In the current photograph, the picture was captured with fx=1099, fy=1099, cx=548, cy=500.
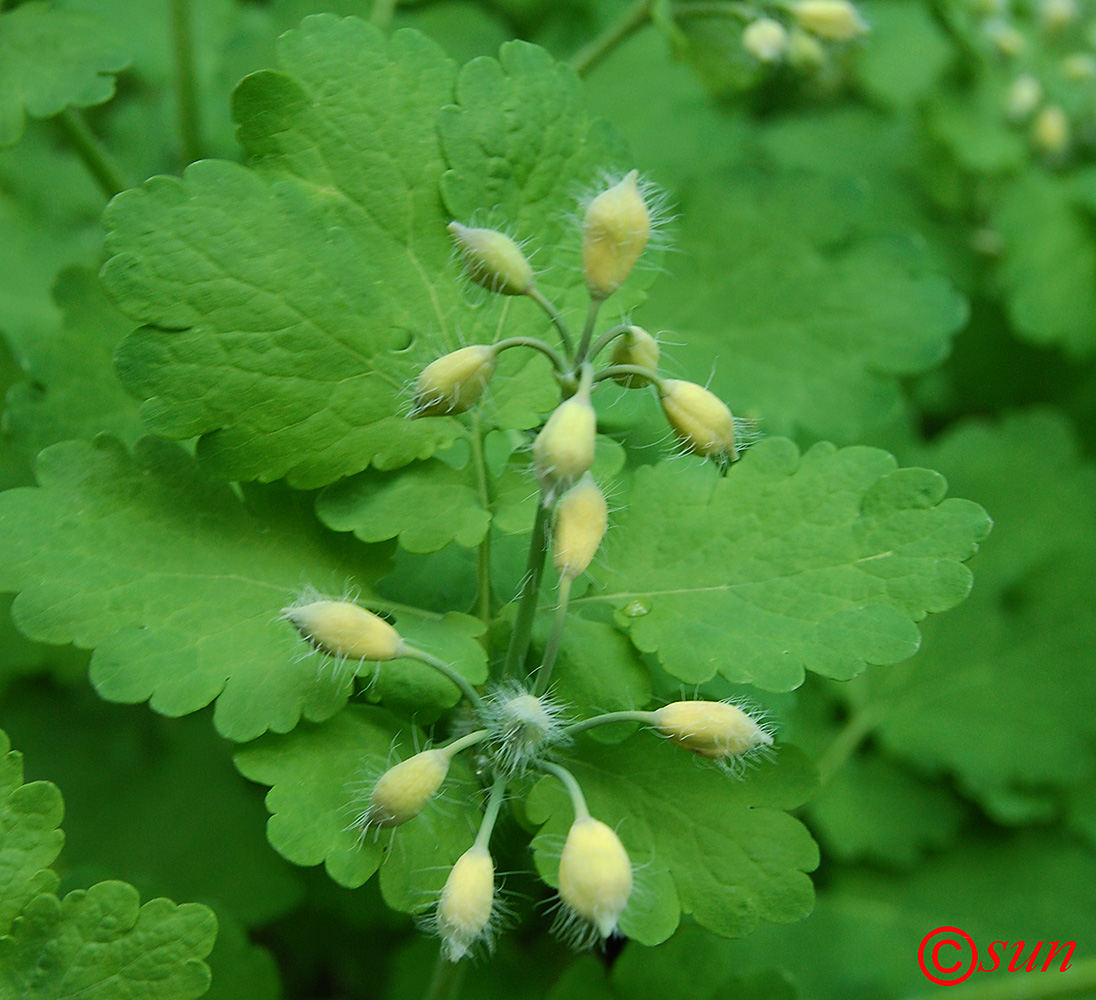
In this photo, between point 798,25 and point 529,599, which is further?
point 798,25

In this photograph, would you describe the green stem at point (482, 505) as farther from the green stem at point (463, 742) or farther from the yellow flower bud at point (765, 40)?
the yellow flower bud at point (765, 40)

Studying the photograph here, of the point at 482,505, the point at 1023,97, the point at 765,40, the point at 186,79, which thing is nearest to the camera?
the point at 482,505

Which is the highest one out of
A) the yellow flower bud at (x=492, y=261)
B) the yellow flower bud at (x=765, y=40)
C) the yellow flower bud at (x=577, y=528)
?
the yellow flower bud at (x=492, y=261)

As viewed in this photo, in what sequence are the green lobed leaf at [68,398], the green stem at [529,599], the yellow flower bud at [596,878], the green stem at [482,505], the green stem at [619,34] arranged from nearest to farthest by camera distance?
the yellow flower bud at [596,878]
the green stem at [529,599]
the green stem at [482,505]
the green lobed leaf at [68,398]
the green stem at [619,34]

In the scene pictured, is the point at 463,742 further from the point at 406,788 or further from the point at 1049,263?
the point at 1049,263

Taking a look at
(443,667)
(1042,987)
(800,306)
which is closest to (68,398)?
(443,667)

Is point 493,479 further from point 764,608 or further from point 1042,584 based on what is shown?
point 1042,584

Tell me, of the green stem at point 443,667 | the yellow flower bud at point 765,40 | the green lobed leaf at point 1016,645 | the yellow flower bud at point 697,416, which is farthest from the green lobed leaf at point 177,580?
the green lobed leaf at point 1016,645

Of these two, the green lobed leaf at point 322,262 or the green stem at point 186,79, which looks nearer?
Result: the green lobed leaf at point 322,262
